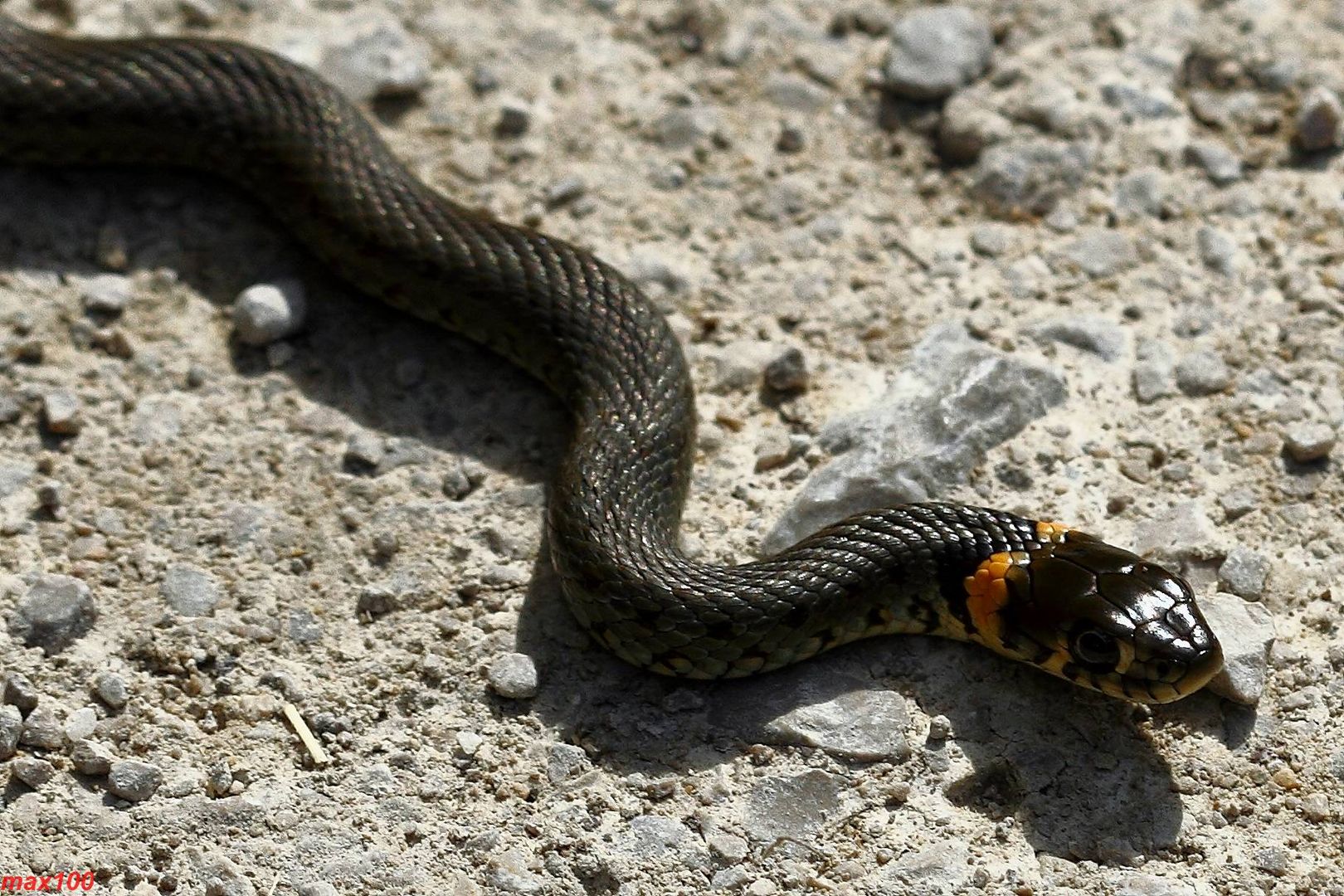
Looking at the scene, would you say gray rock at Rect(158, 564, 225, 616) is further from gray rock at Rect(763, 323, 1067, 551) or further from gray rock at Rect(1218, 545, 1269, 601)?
gray rock at Rect(1218, 545, 1269, 601)

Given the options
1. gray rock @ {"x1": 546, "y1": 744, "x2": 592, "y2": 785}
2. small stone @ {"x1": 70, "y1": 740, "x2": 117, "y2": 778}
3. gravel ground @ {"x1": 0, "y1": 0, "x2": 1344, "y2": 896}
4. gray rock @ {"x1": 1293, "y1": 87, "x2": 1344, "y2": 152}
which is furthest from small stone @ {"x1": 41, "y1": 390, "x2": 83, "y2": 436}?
gray rock @ {"x1": 1293, "y1": 87, "x2": 1344, "y2": 152}

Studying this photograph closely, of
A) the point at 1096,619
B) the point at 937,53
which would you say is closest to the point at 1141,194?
the point at 937,53

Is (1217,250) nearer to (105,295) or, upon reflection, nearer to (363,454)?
(363,454)

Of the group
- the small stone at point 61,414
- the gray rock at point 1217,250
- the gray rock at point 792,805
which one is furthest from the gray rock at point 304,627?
the gray rock at point 1217,250

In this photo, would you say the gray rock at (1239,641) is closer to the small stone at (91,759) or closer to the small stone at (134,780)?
the small stone at (134,780)

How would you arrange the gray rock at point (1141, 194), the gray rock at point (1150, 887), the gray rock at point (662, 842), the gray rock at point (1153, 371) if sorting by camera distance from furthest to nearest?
the gray rock at point (1141, 194)
the gray rock at point (1153, 371)
the gray rock at point (662, 842)
the gray rock at point (1150, 887)

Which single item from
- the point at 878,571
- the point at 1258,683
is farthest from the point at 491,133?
the point at 1258,683

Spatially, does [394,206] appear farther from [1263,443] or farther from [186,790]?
[1263,443]
